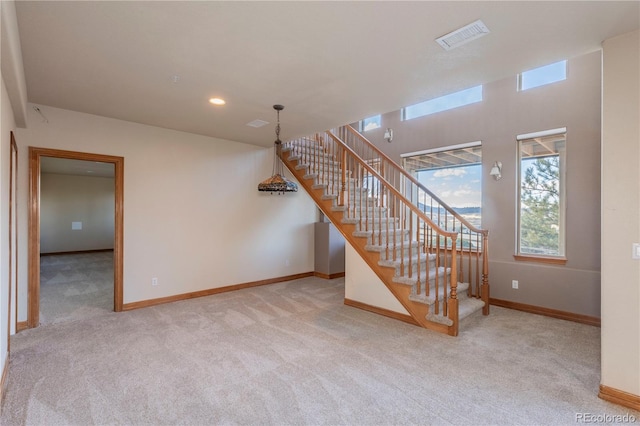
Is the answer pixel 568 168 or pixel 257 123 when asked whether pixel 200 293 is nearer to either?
pixel 257 123

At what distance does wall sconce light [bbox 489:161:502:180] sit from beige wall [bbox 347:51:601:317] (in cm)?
5

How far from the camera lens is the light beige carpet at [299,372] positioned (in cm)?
207

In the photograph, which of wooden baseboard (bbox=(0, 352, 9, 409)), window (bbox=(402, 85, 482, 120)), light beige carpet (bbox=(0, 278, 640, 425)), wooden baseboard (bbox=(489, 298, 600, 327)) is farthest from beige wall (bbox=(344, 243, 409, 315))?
wooden baseboard (bbox=(0, 352, 9, 409))

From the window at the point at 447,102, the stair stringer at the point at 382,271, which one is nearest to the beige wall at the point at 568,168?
the window at the point at 447,102

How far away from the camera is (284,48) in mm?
2389

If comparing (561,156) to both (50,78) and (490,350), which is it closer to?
(490,350)

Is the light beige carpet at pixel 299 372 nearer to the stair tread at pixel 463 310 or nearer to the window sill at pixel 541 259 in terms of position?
the stair tread at pixel 463 310

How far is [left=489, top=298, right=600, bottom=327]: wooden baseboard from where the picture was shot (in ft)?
12.2

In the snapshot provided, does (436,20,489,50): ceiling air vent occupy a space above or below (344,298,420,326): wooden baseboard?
above

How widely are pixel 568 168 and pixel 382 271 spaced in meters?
2.64

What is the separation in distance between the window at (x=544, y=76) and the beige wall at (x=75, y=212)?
10.7 meters

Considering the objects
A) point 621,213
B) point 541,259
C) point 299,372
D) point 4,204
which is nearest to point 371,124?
point 541,259

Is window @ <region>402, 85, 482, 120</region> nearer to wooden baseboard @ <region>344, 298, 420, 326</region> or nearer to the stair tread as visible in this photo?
the stair tread

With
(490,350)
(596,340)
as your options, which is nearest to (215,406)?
(490,350)
